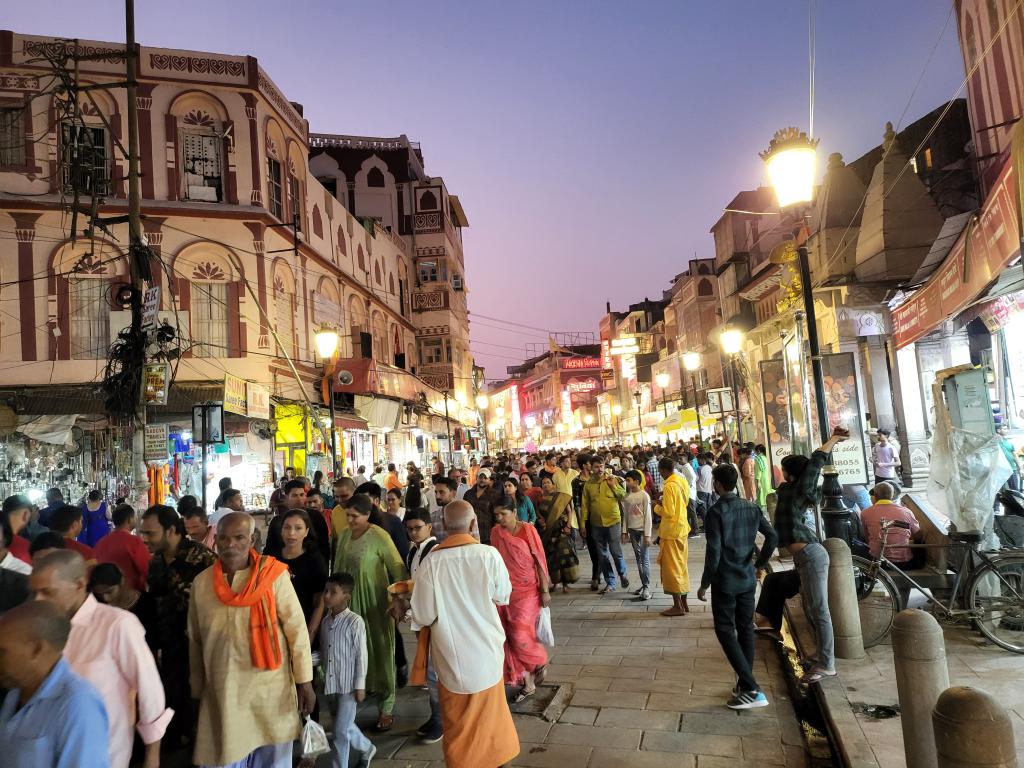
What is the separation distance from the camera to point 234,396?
13555 millimetres

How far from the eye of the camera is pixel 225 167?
19.6 meters

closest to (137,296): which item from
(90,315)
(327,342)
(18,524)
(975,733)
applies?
(327,342)

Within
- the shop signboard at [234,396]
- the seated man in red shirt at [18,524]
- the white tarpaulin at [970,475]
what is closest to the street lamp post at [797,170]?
the white tarpaulin at [970,475]

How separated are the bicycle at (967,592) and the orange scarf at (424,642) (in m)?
4.35

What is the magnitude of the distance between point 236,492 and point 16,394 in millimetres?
12542

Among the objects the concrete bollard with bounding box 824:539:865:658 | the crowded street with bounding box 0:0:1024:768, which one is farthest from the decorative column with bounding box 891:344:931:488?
the concrete bollard with bounding box 824:539:865:658

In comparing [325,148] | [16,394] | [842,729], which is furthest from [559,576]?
[325,148]

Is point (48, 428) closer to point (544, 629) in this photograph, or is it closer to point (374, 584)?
point (374, 584)

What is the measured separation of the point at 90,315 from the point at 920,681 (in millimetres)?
20007

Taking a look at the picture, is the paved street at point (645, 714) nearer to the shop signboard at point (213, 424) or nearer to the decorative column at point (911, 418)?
the shop signboard at point (213, 424)

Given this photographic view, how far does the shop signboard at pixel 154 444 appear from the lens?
1070 cm

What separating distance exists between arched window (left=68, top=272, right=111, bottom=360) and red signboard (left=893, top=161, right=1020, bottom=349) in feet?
61.3

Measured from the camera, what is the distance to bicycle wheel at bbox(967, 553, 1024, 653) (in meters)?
6.11

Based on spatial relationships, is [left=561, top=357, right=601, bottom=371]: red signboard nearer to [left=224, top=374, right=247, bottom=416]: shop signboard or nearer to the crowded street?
the crowded street
